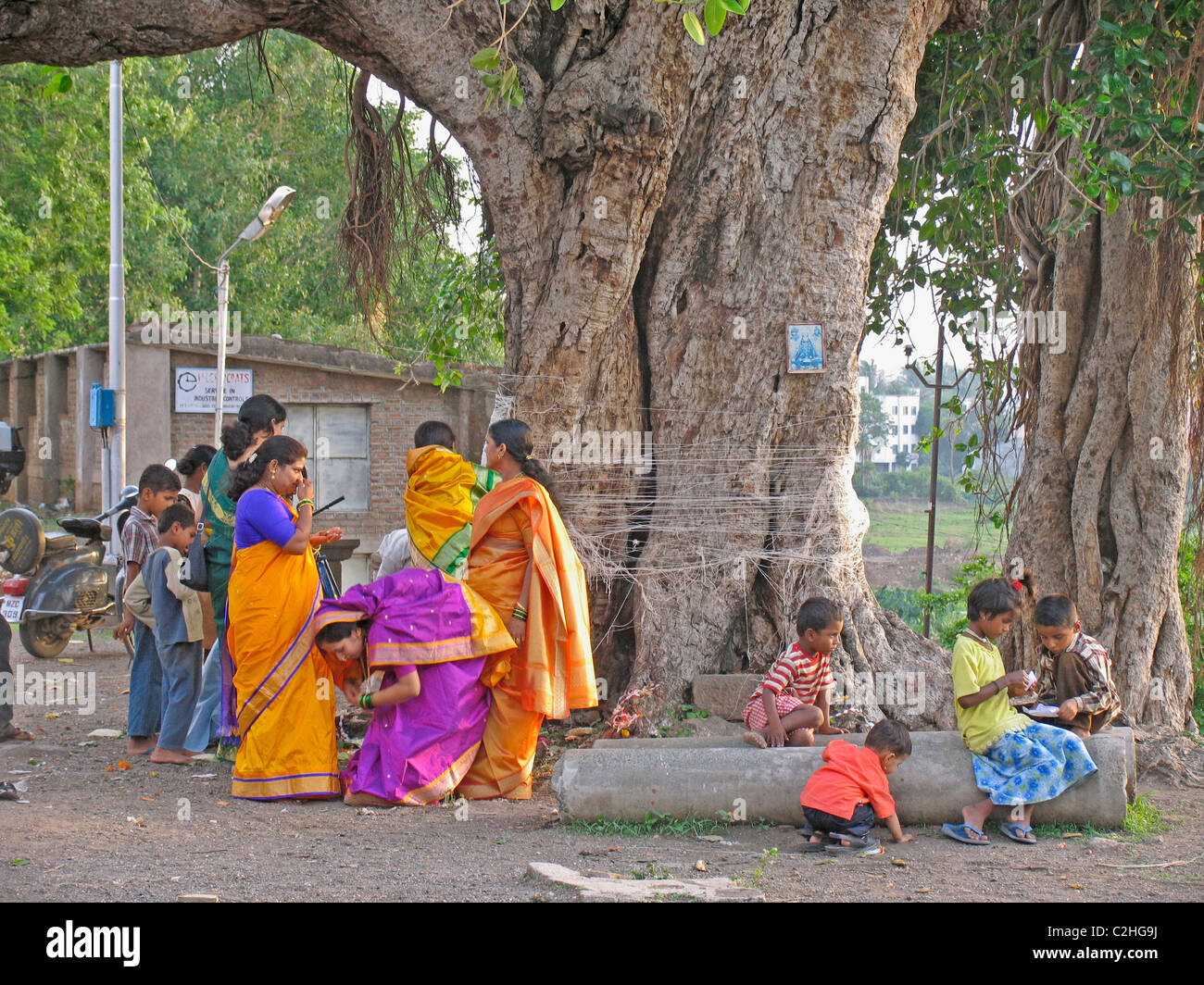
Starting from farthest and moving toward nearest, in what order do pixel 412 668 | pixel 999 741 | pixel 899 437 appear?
pixel 899 437, pixel 412 668, pixel 999 741

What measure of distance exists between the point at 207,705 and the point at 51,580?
367 centimetres

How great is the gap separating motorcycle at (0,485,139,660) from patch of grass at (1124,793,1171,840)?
692 centimetres

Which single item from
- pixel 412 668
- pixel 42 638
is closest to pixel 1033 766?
pixel 412 668

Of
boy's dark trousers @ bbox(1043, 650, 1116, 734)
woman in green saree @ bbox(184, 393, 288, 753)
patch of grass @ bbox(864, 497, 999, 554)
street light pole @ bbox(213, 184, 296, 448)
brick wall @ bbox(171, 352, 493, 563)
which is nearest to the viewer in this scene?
boy's dark trousers @ bbox(1043, 650, 1116, 734)

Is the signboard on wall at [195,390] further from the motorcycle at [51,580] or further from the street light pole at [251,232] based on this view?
the motorcycle at [51,580]

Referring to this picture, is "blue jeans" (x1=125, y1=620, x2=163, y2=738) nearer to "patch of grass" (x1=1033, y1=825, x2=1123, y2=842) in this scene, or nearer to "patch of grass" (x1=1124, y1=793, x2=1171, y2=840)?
"patch of grass" (x1=1033, y1=825, x2=1123, y2=842)

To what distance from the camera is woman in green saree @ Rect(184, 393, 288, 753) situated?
17.5 ft

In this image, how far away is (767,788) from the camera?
14.2 ft

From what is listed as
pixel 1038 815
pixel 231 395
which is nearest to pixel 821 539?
pixel 1038 815

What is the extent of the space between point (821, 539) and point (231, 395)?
429 inches

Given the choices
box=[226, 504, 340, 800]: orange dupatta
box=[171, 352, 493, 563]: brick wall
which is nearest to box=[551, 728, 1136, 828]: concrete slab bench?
box=[226, 504, 340, 800]: orange dupatta

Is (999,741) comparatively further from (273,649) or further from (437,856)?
(273,649)

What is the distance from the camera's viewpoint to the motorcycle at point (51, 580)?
8.45 meters

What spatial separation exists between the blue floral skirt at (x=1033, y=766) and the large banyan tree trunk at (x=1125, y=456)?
5.68 ft
